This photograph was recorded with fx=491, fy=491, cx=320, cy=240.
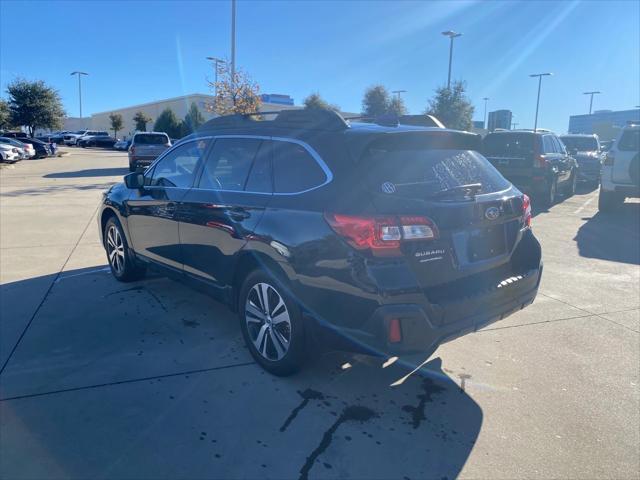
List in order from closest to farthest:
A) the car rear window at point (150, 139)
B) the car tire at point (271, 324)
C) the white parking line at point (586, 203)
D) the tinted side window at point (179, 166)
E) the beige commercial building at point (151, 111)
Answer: the car tire at point (271, 324), the tinted side window at point (179, 166), the white parking line at point (586, 203), the car rear window at point (150, 139), the beige commercial building at point (151, 111)

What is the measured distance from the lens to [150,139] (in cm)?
2073

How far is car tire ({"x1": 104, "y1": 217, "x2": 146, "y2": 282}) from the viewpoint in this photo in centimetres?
549

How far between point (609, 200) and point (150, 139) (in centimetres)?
1710

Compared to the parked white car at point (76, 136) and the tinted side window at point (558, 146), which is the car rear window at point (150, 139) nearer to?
the tinted side window at point (558, 146)

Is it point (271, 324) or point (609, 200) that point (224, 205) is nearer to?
point (271, 324)

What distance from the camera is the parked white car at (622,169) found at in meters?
10.2

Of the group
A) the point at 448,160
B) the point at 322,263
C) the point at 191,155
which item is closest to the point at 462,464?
the point at 322,263

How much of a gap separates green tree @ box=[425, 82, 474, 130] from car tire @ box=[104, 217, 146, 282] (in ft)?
84.8

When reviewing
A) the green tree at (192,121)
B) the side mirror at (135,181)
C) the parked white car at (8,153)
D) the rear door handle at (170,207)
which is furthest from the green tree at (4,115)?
the rear door handle at (170,207)

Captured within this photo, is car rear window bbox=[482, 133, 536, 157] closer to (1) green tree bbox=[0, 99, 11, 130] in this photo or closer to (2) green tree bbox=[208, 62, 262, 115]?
(2) green tree bbox=[208, 62, 262, 115]

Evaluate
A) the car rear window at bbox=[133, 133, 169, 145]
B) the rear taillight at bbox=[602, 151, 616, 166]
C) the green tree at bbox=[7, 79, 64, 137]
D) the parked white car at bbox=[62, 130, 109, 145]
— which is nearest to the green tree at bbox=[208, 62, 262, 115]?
the car rear window at bbox=[133, 133, 169, 145]

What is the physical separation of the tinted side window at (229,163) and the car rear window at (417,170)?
43.7 inches

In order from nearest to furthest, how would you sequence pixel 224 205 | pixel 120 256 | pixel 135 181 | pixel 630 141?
pixel 224 205 → pixel 135 181 → pixel 120 256 → pixel 630 141

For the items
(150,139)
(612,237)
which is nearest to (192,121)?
(150,139)
